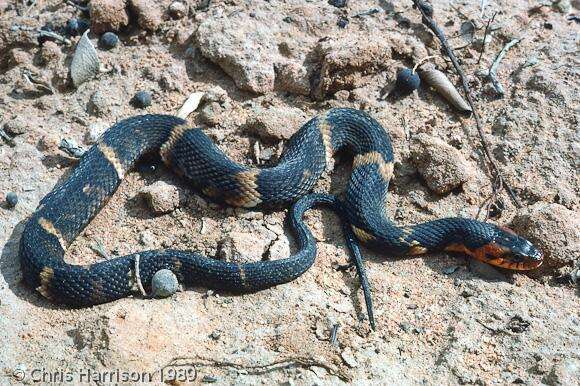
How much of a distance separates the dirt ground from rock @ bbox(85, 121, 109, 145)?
35mm

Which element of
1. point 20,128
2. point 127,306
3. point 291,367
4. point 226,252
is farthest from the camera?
point 20,128

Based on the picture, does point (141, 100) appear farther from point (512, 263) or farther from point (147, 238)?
point (512, 263)

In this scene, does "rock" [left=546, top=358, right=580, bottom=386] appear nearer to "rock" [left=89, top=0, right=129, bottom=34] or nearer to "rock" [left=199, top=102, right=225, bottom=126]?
"rock" [left=199, top=102, right=225, bottom=126]

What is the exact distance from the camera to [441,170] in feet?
22.3

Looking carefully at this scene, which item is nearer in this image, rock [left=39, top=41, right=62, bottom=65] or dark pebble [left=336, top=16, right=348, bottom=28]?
rock [left=39, top=41, right=62, bottom=65]

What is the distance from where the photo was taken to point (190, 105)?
757 centimetres

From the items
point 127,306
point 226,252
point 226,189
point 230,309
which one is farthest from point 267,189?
point 127,306

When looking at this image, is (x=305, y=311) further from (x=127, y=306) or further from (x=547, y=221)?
(x=547, y=221)

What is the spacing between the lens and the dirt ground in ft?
17.6

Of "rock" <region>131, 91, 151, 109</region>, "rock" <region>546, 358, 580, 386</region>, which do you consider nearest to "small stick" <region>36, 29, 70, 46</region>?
"rock" <region>131, 91, 151, 109</region>

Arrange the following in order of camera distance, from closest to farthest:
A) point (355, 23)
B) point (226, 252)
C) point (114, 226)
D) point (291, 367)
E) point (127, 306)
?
point (291, 367), point (127, 306), point (226, 252), point (114, 226), point (355, 23)

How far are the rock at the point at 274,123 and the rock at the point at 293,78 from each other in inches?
14.9

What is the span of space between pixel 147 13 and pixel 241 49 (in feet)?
3.92

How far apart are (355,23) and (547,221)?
322 cm
